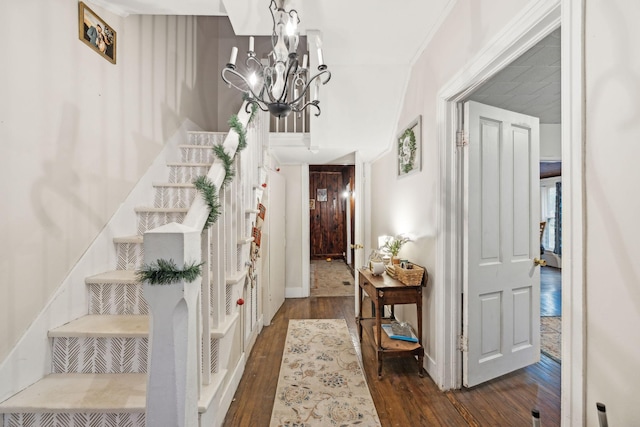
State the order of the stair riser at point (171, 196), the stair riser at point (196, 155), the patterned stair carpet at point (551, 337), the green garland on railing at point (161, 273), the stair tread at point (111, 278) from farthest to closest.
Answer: the stair riser at point (196, 155)
the patterned stair carpet at point (551, 337)
the stair riser at point (171, 196)
the stair tread at point (111, 278)
the green garland on railing at point (161, 273)

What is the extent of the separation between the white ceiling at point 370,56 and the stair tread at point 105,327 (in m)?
1.99

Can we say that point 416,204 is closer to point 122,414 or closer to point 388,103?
point 388,103

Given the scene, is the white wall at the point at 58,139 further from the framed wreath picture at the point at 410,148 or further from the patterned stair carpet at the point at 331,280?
the patterned stair carpet at the point at 331,280

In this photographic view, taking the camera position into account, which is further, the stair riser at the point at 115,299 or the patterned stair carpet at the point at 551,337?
the patterned stair carpet at the point at 551,337

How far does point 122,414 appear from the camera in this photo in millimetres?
1116

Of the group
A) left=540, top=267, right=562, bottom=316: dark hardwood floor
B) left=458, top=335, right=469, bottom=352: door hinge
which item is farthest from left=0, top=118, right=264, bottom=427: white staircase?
left=540, top=267, right=562, bottom=316: dark hardwood floor

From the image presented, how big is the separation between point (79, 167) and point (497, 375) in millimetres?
3261

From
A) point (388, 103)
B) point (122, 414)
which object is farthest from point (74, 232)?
point (388, 103)

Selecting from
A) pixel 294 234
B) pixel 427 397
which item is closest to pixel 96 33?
pixel 294 234

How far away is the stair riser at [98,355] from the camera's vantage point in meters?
1.29

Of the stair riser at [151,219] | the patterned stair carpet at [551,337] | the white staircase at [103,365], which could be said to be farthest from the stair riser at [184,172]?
the patterned stair carpet at [551,337]

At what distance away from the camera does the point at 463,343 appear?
6.16ft

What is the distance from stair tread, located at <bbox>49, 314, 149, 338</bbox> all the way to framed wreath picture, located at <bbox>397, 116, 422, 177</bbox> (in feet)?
7.34

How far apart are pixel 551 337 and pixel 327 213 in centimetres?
559
